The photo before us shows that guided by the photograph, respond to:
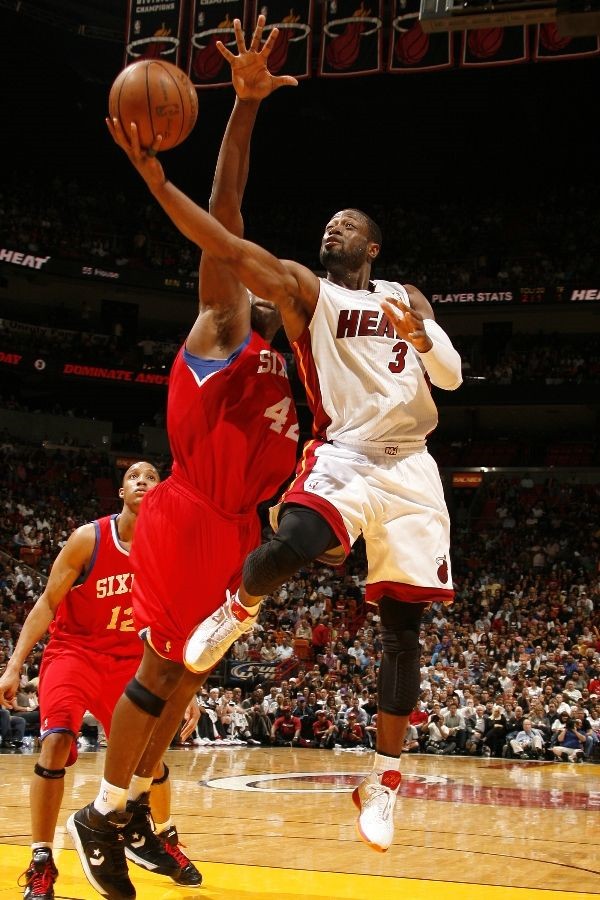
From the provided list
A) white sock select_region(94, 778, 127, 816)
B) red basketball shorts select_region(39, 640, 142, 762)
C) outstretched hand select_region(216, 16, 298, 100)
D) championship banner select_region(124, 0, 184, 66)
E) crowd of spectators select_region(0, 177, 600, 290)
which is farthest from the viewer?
crowd of spectators select_region(0, 177, 600, 290)

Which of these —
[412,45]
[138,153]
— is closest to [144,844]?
[138,153]

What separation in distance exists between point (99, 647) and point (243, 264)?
89.3 inches

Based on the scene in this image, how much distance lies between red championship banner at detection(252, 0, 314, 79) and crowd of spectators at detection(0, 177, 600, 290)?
10615 millimetres

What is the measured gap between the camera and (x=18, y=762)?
11383 millimetres

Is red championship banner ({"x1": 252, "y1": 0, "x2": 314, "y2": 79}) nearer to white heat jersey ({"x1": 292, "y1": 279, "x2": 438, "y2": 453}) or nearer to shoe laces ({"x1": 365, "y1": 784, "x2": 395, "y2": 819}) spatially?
white heat jersey ({"x1": 292, "y1": 279, "x2": 438, "y2": 453})

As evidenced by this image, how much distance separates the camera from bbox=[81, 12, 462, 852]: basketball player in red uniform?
12.6ft

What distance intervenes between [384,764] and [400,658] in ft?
1.45

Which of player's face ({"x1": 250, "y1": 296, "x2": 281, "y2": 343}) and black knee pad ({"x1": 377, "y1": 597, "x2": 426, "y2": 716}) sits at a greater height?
player's face ({"x1": 250, "y1": 296, "x2": 281, "y2": 343})

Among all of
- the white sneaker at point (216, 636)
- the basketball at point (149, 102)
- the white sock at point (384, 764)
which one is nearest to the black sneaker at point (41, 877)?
the white sneaker at point (216, 636)

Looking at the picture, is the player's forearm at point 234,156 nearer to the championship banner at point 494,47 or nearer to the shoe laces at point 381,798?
the shoe laces at point 381,798

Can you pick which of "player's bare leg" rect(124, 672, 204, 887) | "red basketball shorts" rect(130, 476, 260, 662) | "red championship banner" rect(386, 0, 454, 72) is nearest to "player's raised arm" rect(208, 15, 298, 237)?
"red basketball shorts" rect(130, 476, 260, 662)

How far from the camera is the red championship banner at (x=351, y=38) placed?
16.8 metres

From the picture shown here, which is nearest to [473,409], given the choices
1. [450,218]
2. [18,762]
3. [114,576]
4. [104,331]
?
[450,218]

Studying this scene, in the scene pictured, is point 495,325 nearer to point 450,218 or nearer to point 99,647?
point 450,218
